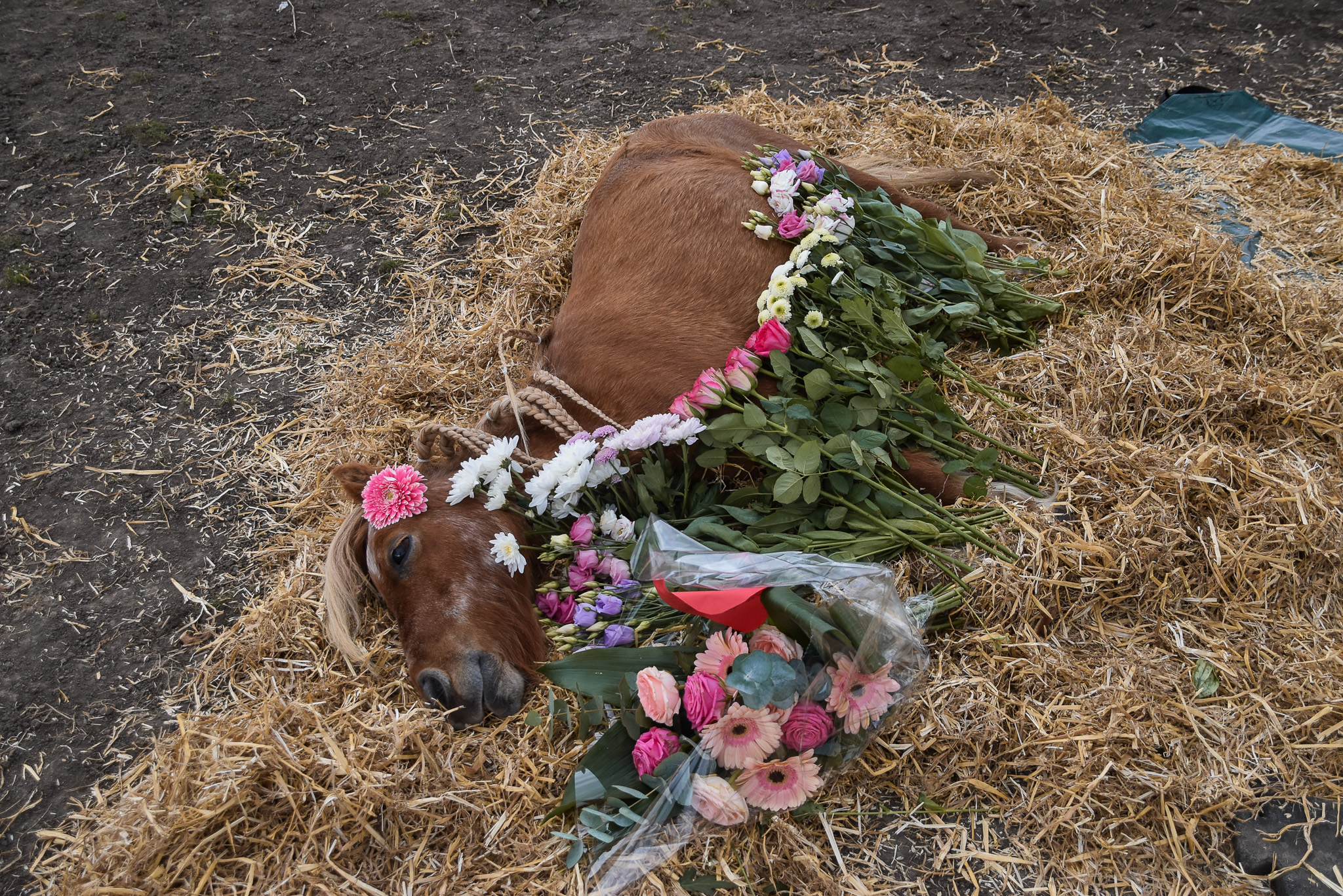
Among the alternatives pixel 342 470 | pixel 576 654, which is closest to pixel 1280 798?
pixel 576 654

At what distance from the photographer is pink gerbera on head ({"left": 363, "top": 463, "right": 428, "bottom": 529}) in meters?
2.66

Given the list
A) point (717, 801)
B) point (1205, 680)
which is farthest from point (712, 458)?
point (1205, 680)

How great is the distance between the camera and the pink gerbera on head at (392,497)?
266 centimetres

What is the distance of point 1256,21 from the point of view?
18.0 feet

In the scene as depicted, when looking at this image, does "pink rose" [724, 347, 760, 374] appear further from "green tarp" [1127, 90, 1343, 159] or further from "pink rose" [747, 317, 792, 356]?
"green tarp" [1127, 90, 1343, 159]

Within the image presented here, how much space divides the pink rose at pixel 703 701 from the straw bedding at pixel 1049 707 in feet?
0.99

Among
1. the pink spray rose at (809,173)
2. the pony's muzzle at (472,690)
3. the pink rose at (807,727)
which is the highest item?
the pink spray rose at (809,173)

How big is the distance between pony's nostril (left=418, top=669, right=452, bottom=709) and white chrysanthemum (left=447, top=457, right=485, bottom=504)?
1.94ft

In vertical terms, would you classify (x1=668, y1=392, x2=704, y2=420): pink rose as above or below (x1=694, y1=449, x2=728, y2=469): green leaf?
above

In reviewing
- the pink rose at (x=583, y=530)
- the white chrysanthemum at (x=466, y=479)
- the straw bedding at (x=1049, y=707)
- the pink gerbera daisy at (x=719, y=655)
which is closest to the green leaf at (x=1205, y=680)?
the straw bedding at (x=1049, y=707)

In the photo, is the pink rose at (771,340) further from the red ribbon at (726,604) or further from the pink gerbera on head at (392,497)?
the pink gerbera on head at (392,497)

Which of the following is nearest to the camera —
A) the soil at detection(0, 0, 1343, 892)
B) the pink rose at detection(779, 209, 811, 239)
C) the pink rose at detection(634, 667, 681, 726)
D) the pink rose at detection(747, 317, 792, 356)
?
the pink rose at detection(634, 667, 681, 726)

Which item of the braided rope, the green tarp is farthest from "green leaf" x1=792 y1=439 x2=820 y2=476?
the green tarp

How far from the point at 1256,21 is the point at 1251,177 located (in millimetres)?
2323
